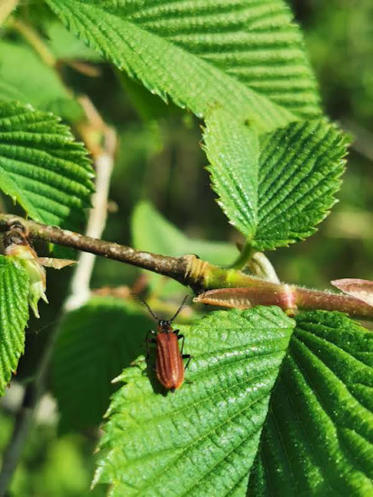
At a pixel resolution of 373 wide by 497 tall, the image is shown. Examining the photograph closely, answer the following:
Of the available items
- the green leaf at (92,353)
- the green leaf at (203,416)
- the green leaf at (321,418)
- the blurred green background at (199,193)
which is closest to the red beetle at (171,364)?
the green leaf at (203,416)

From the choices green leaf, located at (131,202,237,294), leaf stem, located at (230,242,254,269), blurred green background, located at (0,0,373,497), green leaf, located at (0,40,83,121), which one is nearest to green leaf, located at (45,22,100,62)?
green leaf, located at (0,40,83,121)

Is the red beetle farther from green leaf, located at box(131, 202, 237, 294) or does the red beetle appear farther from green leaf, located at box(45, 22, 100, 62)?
green leaf, located at box(45, 22, 100, 62)

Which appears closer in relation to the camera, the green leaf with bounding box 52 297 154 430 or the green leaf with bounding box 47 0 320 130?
the green leaf with bounding box 47 0 320 130

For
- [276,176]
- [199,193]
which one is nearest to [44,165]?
[276,176]

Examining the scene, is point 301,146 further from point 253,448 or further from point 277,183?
point 253,448

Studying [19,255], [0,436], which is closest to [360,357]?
[19,255]

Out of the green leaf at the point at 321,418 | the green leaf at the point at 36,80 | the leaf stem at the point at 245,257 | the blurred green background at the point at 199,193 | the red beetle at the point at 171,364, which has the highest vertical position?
the blurred green background at the point at 199,193

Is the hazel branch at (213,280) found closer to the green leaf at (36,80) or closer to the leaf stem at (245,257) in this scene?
the leaf stem at (245,257)
